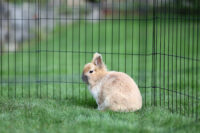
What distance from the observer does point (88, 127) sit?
16.0ft

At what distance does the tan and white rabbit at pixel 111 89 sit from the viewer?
5.69 meters

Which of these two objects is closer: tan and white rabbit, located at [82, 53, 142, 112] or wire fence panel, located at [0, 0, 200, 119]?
tan and white rabbit, located at [82, 53, 142, 112]

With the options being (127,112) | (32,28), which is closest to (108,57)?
(32,28)

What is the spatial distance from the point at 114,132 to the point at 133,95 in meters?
1.21

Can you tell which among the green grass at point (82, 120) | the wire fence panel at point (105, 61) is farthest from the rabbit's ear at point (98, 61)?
the green grass at point (82, 120)

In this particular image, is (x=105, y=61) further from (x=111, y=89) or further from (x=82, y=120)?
(x=82, y=120)

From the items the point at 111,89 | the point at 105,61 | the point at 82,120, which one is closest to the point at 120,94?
the point at 111,89

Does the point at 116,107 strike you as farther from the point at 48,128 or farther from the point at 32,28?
the point at 32,28

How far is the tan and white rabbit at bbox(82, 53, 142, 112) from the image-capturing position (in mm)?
5688

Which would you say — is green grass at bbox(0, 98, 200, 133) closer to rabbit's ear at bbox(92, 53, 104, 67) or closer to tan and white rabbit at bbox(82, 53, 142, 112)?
tan and white rabbit at bbox(82, 53, 142, 112)

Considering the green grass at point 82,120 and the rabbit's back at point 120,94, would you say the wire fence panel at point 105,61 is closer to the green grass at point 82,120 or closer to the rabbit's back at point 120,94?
the green grass at point 82,120

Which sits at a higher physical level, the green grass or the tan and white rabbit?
the tan and white rabbit

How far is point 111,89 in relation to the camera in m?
5.81

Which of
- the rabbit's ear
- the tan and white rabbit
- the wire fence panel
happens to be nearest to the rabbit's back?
the tan and white rabbit
